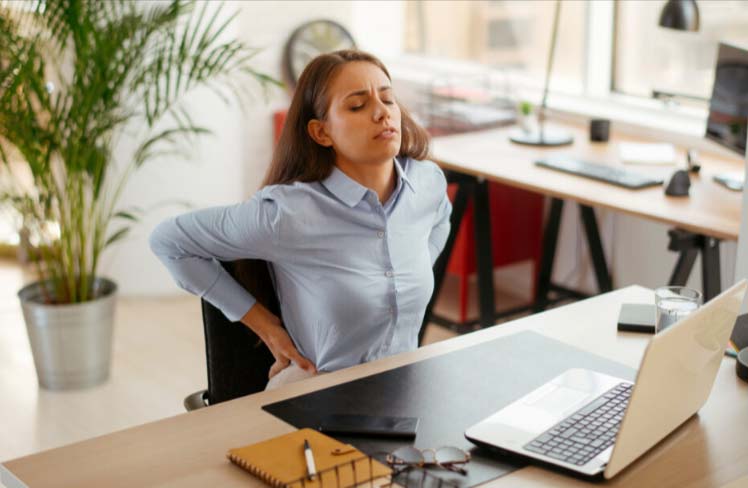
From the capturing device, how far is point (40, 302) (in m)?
3.60

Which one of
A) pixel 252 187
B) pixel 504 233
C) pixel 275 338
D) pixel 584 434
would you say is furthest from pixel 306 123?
pixel 252 187

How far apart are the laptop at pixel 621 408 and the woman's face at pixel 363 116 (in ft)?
1.79

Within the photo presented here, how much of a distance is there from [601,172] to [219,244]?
1742 mm

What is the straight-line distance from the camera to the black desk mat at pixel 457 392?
1.66 metres

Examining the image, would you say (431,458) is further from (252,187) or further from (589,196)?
(252,187)

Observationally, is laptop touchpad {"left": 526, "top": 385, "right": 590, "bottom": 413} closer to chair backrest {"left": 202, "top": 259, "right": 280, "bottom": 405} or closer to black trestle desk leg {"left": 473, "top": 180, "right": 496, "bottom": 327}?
chair backrest {"left": 202, "top": 259, "right": 280, "bottom": 405}

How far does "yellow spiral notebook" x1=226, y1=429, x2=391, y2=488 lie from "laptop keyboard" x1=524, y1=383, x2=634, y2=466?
258mm

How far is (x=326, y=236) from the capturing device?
2.08 meters

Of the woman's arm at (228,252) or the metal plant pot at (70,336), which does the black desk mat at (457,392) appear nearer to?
the woman's arm at (228,252)

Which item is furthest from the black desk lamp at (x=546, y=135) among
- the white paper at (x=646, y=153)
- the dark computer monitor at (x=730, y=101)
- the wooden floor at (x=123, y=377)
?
the wooden floor at (x=123, y=377)

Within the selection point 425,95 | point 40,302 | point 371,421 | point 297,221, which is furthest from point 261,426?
point 425,95

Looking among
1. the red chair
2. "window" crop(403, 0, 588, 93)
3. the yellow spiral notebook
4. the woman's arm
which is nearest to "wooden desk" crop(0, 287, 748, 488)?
the yellow spiral notebook

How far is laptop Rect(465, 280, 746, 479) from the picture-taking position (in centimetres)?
152

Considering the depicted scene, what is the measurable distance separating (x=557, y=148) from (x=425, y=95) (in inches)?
39.3
